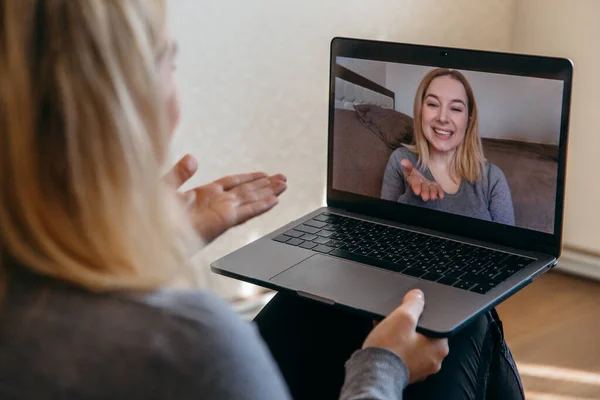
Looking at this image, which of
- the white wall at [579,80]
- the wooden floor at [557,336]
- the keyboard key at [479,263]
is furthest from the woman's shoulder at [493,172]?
the white wall at [579,80]

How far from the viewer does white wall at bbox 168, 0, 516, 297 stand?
1.67 metres

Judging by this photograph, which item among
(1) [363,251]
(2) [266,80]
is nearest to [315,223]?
(1) [363,251]

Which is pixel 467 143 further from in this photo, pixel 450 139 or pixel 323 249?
pixel 323 249

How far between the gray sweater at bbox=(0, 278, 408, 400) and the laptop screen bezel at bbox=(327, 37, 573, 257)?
2.15 feet

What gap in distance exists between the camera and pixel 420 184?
1.23 metres

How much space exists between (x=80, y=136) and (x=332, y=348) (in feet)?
2.06

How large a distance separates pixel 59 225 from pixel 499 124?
0.74m

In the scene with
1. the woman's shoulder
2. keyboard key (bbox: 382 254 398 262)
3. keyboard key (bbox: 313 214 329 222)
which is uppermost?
the woman's shoulder

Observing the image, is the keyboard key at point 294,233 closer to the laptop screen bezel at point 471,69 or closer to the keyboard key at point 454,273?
the laptop screen bezel at point 471,69

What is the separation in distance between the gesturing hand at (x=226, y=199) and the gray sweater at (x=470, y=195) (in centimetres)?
20

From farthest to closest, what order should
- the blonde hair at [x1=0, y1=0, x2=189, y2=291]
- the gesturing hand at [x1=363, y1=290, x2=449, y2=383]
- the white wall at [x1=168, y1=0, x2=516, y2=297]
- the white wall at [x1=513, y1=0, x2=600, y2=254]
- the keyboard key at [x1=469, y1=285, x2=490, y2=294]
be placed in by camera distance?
the white wall at [x1=513, y1=0, x2=600, y2=254]
the white wall at [x1=168, y1=0, x2=516, y2=297]
the keyboard key at [x1=469, y1=285, x2=490, y2=294]
the gesturing hand at [x1=363, y1=290, x2=449, y2=383]
the blonde hair at [x1=0, y1=0, x2=189, y2=291]

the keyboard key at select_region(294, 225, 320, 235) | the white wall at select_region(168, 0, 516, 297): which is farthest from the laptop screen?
the white wall at select_region(168, 0, 516, 297)

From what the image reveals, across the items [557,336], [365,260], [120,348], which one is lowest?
[557,336]

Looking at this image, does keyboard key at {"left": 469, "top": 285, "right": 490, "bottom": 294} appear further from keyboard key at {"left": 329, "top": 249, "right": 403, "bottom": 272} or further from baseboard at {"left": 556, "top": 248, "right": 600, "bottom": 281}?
baseboard at {"left": 556, "top": 248, "right": 600, "bottom": 281}
